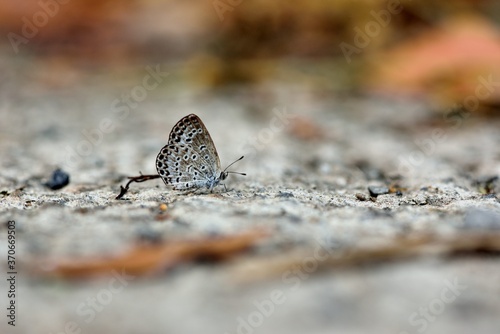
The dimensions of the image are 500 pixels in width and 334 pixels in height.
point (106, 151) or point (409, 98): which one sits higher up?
point (409, 98)

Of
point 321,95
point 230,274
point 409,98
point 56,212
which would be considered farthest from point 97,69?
point 230,274

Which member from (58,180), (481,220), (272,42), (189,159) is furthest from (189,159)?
(272,42)

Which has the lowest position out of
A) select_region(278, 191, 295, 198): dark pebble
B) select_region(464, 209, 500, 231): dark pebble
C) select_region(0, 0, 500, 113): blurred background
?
select_region(464, 209, 500, 231): dark pebble

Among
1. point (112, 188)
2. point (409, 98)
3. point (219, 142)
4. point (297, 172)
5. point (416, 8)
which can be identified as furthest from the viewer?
point (416, 8)

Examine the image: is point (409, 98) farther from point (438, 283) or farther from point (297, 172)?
point (438, 283)

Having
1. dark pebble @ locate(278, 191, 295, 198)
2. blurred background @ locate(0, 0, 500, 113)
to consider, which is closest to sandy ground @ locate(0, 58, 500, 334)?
dark pebble @ locate(278, 191, 295, 198)

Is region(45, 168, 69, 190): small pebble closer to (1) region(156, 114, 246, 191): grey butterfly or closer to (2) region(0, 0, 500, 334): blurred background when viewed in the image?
(2) region(0, 0, 500, 334): blurred background
